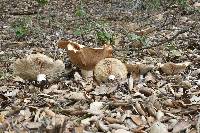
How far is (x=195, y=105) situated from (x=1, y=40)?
4365mm

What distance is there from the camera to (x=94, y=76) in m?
4.44

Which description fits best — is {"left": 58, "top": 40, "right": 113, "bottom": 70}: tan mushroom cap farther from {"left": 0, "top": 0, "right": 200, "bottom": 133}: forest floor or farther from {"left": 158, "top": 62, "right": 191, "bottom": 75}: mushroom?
{"left": 158, "top": 62, "right": 191, "bottom": 75}: mushroom

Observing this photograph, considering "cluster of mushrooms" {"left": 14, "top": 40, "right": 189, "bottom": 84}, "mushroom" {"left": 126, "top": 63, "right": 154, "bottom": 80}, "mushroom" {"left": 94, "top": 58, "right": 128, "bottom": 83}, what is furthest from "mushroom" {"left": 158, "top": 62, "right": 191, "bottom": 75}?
"mushroom" {"left": 94, "top": 58, "right": 128, "bottom": 83}

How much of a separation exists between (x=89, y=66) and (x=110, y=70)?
13.0 inches

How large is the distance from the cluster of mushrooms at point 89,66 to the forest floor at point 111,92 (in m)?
0.07

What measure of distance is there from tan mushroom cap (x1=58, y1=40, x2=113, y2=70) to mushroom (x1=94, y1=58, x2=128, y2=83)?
15 centimetres

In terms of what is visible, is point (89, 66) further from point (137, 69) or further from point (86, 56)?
point (137, 69)

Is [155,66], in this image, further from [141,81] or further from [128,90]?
[128,90]

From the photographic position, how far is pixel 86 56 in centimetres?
442

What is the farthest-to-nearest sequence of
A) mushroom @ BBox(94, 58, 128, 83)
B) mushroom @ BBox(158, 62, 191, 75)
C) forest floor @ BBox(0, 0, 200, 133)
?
mushroom @ BBox(158, 62, 191, 75), mushroom @ BBox(94, 58, 128, 83), forest floor @ BBox(0, 0, 200, 133)

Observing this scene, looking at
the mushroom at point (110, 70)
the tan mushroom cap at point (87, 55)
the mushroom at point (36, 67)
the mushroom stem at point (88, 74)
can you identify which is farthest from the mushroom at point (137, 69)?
the mushroom at point (36, 67)

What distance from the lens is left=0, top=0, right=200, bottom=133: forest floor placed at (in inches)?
133

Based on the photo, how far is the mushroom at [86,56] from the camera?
439 centimetres

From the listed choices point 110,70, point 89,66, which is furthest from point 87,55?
point 110,70
